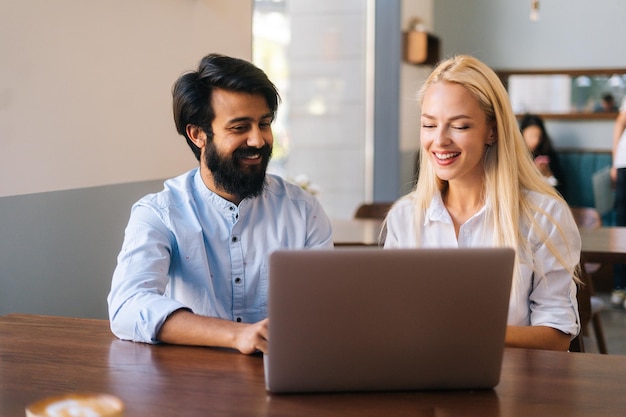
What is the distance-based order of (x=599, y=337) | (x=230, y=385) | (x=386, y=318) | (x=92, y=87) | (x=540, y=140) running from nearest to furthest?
(x=386, y=318), (x=230, y=385), (x=92, y=87), (x=599, y=337), (x=540, y=140)

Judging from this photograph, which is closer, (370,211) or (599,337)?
(599,337)

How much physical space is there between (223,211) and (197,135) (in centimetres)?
24

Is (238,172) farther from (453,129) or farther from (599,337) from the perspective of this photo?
(599,337)

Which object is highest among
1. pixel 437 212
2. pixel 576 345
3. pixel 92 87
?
pixel 92 87

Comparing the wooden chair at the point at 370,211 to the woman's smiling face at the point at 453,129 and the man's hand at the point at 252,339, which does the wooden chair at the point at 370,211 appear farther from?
the man's hand at the point at 252,339

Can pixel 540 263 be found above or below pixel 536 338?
above

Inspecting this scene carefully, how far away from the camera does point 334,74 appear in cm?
684

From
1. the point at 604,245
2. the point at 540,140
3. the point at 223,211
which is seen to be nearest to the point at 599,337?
the point at 604,245

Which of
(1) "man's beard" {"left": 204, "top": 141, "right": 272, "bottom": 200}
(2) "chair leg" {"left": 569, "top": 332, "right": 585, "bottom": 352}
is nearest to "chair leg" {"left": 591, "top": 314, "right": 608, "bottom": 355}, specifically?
(2) "chair leg" {"left": 569, "top": 332, "right": 585, "bottom": 352}

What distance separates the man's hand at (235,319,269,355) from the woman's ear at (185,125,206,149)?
0.72 meters

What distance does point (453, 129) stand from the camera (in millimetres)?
2098

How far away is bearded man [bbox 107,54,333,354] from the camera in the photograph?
2078mm

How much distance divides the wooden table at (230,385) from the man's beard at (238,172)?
1.73ft

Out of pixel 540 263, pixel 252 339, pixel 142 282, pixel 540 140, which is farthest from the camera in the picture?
pixel 540 140
